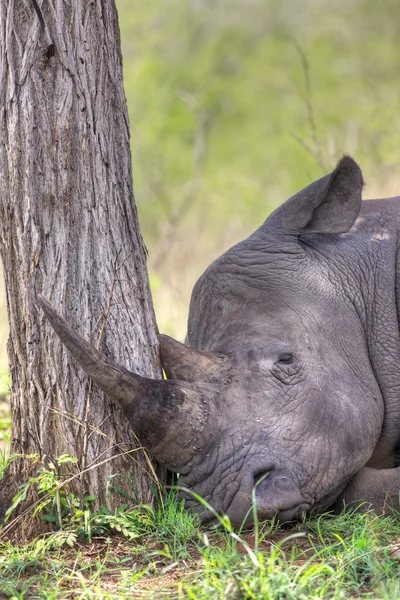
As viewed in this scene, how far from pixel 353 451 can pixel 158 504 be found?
3.63 feet

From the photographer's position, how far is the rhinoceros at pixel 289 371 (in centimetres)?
443

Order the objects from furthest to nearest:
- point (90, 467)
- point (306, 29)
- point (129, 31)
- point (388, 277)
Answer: point (306, 29) < point (129, 31) < point (388, 277) < point (90, 467)

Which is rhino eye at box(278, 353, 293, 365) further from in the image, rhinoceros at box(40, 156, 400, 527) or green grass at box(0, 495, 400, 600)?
green grass at box(0, 495, 400, 600)

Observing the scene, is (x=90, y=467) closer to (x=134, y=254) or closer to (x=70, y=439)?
(x=70, y=439)

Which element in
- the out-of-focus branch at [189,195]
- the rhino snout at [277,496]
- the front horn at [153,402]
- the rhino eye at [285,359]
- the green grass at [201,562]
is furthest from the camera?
the out-of-focus branch at [189,195]

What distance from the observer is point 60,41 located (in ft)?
14.9

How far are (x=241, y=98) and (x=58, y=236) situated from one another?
20971 mm

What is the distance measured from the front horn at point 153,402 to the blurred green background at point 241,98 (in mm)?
9626

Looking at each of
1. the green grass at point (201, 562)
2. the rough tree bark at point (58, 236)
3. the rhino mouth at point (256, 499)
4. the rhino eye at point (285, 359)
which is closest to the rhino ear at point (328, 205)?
the rhino eye at point (285, 359)

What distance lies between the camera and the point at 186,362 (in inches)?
190

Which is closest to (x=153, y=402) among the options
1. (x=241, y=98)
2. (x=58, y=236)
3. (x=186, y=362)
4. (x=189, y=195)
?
(x=186, y=362)

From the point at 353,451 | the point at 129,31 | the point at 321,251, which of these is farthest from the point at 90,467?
the point at 129,31

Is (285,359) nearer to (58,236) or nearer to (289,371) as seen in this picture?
(289,371)

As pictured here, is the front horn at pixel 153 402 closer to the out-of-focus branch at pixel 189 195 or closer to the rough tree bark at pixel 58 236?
the rough tree bark at pixel 58 236
